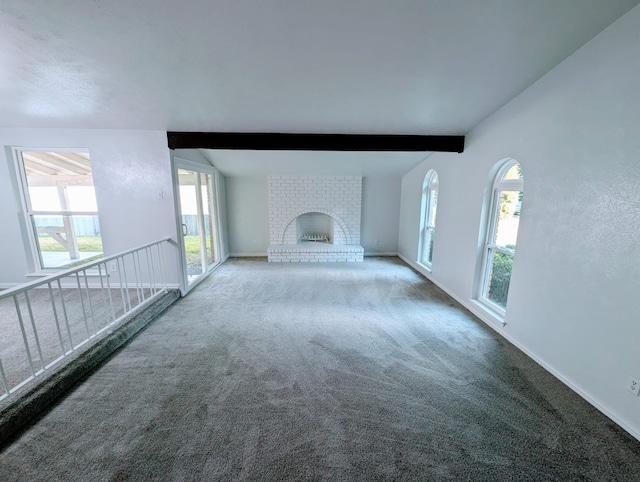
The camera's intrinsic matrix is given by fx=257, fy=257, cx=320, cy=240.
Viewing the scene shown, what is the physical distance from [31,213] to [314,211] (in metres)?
4.57

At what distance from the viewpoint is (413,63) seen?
2078mm

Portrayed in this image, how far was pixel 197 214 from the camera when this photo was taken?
4.37 meters

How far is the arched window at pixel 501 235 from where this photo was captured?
2734mm

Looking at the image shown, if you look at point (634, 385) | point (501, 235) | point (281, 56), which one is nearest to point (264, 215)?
point (281, 56)

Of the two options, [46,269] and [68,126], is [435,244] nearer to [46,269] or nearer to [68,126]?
[68,126]

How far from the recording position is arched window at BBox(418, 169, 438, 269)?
4.85 metres

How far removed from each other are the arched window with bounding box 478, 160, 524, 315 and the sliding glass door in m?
4.02

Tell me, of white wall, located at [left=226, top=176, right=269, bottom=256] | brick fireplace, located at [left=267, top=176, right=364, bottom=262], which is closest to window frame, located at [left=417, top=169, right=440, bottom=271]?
brick fireplace, located at [left=267, top=176, right=364, bottom=262]

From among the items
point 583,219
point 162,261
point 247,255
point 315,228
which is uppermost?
point 583,219

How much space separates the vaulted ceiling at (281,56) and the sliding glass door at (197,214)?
127 cm

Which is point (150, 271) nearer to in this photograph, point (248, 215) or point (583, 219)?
point (248, 215)

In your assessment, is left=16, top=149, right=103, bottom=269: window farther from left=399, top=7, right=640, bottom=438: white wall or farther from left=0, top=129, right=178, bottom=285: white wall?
left=399, top=7, right=640, bottom=438: white wall

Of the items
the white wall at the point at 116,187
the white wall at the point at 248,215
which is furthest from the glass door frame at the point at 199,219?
the white wall at the point at 248,215

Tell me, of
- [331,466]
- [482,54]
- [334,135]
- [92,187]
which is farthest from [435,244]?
[92,187]
